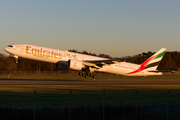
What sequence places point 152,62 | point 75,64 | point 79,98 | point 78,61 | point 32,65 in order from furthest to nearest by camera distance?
1. point 32,65
2. point 152,62
3. point 78,61
4. point 75,64
5. point 79,98

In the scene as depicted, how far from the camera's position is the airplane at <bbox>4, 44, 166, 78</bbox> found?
37.9m

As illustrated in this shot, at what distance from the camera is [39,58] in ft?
125

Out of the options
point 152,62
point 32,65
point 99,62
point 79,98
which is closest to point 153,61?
point 152,62

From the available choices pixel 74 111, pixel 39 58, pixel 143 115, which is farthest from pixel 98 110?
pixel 39 58

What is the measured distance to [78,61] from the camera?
129 feet

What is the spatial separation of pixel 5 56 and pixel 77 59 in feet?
259

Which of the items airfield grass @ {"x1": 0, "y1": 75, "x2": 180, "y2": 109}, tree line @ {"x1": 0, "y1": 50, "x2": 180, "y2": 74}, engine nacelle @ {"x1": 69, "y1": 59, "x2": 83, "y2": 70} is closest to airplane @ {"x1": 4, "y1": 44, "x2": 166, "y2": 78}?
engine nacelle @ {"x1": 69, "y1": 59, "x2": 83, "y2": 70}

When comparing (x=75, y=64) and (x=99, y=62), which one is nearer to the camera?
(x=75, y=64)

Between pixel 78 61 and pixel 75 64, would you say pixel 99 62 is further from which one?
pixel 75 64

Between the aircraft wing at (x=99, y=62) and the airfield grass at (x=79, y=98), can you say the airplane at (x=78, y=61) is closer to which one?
the aircraft wing at (x=99, y=62)

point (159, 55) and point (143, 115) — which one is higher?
point (159, 55)

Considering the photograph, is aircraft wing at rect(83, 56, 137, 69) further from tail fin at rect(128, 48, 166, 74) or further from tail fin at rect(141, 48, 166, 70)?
tail fin at rect(141, 48, 166, 70)

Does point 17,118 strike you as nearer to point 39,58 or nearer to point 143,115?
point 143,115


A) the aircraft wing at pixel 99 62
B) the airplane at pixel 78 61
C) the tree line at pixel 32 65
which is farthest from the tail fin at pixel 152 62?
the tree line at pixel 32 65
